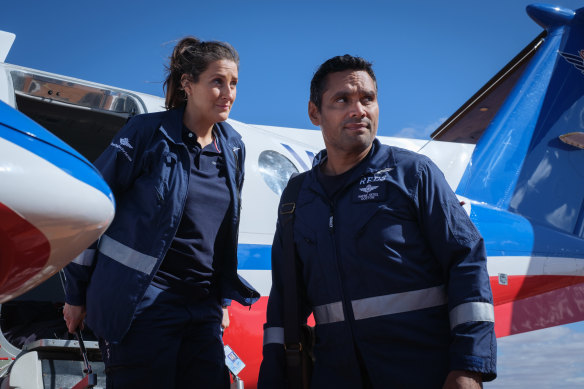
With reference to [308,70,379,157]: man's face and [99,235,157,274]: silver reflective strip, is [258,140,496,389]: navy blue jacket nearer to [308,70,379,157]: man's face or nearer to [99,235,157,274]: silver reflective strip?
[308,70,379,157]: man's face

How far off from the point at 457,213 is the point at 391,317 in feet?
1.41

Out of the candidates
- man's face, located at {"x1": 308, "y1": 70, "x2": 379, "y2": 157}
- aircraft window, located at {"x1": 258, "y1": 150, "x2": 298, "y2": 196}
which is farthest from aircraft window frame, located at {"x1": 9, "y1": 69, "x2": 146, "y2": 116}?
man's face, located at {"x1": 308, "y1": 70, "x2": 379, "y2": 157}

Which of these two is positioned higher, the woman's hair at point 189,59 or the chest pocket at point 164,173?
the woman's hair at point 189,59

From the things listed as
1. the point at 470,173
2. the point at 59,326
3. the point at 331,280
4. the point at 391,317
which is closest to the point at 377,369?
the point at 391,317

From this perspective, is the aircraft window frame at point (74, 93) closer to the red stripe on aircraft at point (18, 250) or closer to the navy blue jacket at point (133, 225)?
the navy blue jacket at point (133, 225)

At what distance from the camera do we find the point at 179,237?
7.38 ft

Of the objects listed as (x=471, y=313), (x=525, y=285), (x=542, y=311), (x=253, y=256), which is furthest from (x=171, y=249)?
(x=542, y=311)

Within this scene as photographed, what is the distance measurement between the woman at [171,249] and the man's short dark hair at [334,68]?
41 cm

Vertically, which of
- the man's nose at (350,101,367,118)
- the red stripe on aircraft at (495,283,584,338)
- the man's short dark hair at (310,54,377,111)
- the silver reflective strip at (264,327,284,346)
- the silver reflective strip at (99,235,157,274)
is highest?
the man's short dark hair at (310,54,377,111)

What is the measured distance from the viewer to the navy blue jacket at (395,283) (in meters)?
1.78

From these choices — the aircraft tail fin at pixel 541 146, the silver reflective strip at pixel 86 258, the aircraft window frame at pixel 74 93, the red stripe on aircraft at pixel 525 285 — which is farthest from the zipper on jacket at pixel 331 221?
the aircraft tail fin at pixel 541 146

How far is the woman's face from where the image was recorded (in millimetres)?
2398

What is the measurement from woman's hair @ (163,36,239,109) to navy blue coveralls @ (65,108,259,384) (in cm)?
24

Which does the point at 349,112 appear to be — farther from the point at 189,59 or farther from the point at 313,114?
the point at 189,59
